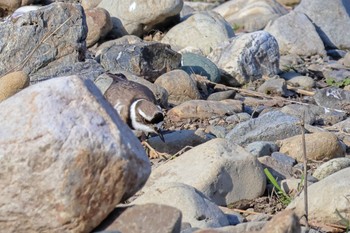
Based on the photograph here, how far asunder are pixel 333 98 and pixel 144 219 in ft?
21.4

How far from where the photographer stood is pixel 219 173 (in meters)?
6.02

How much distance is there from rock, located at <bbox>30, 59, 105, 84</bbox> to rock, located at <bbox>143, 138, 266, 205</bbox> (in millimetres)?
3700

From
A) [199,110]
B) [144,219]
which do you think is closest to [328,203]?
[144,219]

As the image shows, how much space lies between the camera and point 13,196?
13.5ft

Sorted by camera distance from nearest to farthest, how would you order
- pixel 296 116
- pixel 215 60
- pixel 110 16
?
1. pixel 296 116
2. pixel 215 60
3. pixel 110 16

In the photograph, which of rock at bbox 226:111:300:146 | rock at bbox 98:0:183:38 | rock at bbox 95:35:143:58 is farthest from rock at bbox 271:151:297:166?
rock at bbox 98:0:183:38

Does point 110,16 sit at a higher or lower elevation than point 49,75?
lower

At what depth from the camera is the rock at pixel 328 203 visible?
5566 millimetres

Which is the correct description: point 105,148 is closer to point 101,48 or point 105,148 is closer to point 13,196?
point 13,196

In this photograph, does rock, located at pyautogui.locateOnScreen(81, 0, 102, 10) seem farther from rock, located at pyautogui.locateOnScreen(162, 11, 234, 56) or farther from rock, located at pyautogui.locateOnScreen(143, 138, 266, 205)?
rock, located at pyautogui.locateOnScreen(143, 138, 266, 205)

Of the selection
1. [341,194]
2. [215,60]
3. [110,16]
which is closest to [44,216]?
[341,194]

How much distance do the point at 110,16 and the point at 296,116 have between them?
4.13m

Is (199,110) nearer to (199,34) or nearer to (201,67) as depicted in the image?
(201,67)

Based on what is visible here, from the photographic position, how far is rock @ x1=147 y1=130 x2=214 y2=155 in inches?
316
